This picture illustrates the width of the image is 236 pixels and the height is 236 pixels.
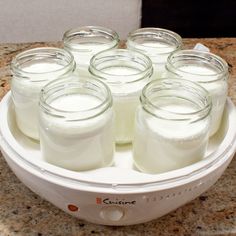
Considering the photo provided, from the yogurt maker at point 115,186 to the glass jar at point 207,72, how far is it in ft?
0.26

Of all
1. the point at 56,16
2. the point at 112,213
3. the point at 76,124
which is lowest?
the point at 56,16

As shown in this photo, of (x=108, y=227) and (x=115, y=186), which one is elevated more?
(x=115, y=186)

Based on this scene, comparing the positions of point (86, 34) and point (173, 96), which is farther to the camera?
point (86, 34)

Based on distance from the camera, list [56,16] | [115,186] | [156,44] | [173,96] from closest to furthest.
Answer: [115,186]
[173,96]
[156,44]
[56,16]

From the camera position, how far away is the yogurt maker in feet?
1.93

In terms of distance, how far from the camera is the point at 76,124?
0.62 meters

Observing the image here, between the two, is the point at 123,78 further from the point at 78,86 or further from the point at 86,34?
the point at 86,34

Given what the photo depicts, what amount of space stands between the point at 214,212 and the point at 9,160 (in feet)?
1.06

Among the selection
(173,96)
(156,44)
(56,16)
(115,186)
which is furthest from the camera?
(56,16)

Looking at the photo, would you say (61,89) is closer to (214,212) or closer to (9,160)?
(9,160)

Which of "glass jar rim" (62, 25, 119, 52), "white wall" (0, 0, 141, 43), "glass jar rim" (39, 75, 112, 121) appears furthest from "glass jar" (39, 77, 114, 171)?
"white wall" (0, 0, 141, 43)

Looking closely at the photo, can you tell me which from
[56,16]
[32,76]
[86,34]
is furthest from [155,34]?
[56,16]

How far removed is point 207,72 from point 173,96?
0.10 meters

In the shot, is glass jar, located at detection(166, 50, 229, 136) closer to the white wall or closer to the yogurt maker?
the yogurt maker
